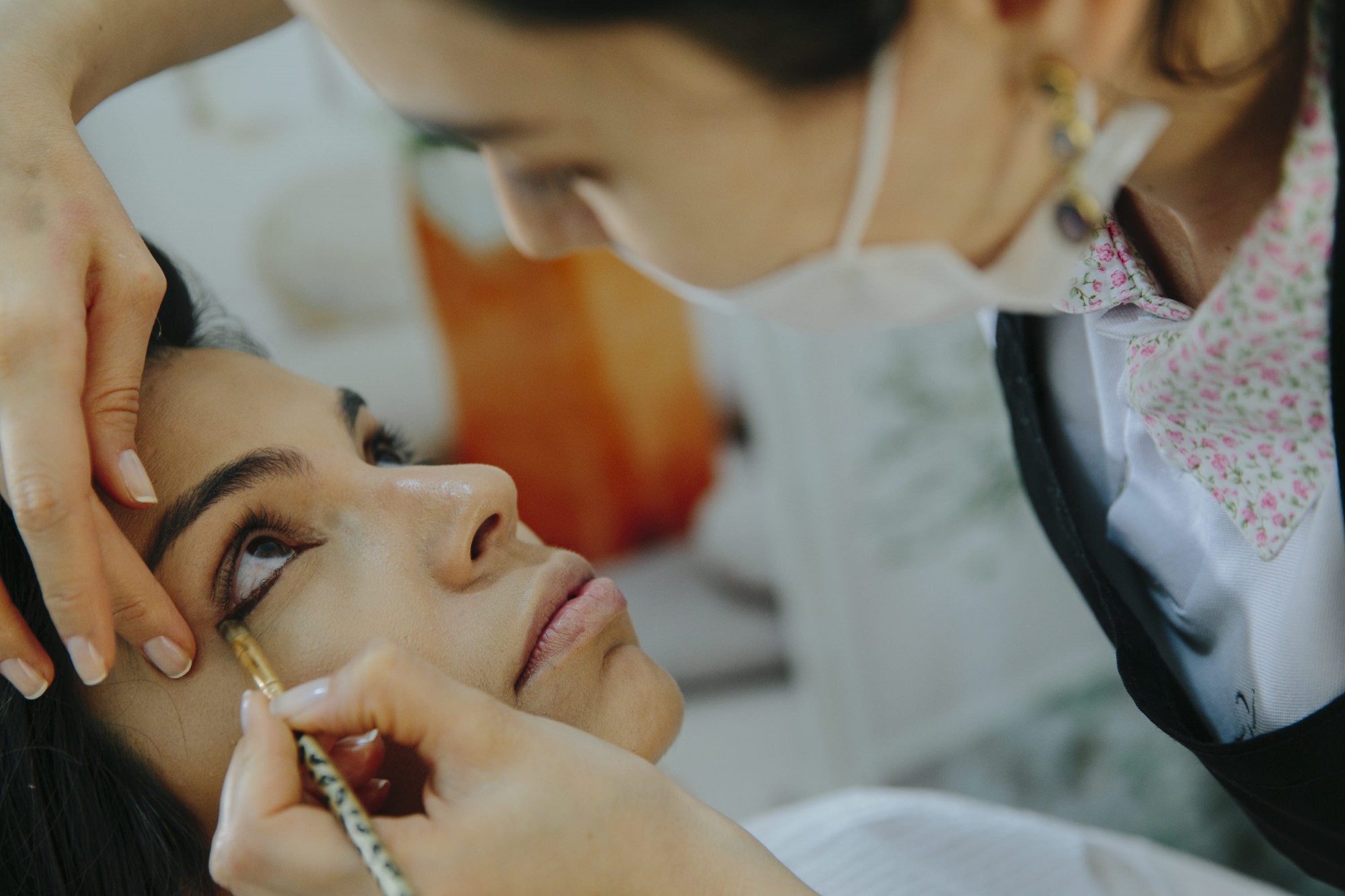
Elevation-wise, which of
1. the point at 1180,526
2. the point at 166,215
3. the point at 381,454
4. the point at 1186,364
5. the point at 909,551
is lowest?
the point at 909,551

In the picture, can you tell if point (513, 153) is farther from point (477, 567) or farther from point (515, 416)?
point (515, 416)

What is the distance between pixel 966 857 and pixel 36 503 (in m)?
1.04

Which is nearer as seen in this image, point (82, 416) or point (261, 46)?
point (82, 416)

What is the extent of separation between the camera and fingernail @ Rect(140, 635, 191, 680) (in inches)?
30.9

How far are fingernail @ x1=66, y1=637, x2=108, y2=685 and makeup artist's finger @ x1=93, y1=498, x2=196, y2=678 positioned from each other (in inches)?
1.7

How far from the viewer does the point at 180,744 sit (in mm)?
825

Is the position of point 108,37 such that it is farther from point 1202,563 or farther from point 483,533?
point 1202,563

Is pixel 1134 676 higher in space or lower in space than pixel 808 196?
lower

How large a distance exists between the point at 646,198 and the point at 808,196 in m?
0.09

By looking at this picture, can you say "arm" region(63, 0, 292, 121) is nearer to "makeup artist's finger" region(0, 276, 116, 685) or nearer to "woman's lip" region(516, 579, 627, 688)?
"makeup artist's finger" region(0, 276, 116, 685)

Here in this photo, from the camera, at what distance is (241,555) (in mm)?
857

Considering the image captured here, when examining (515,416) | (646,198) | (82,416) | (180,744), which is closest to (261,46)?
(515,416)

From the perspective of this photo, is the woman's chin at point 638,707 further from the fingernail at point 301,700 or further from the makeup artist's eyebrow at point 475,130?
the makeup artist's eyebrow at point 475,130

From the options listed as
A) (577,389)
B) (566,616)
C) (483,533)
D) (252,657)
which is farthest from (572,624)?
(577,389)
